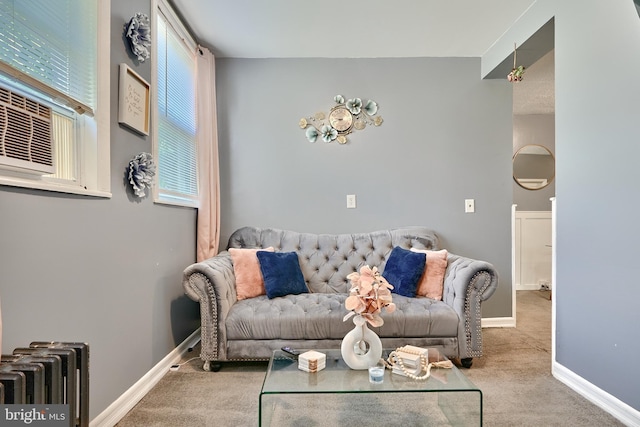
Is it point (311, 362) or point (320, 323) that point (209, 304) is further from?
point (311, 362)

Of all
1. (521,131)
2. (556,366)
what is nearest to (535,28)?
(556,366)

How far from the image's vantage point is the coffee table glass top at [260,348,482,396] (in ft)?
4.72

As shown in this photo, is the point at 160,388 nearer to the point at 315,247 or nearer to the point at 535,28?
the point at 315,247

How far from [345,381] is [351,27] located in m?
2.51

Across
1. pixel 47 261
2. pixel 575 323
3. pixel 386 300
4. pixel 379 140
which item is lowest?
pixel 575 323

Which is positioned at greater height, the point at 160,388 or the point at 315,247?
the point at 315,247

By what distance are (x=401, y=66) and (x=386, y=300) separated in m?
2.53

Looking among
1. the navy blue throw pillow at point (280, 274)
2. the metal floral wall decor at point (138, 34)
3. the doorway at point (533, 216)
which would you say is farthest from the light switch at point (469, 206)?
the metal floral wall decor at point (138, 34)

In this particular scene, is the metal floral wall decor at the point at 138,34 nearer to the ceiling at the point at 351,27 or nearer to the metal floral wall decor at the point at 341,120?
the ceiling at the point at 351,27

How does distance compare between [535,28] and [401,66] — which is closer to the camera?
[535,28]

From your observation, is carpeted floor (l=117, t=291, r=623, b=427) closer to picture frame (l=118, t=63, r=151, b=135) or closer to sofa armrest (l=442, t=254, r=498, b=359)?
sofa armrest (l=442, t=254, r=498, b=359)

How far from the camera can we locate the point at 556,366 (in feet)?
7.42

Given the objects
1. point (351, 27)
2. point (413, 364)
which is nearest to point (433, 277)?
point (413, 364)

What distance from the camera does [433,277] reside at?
8.96 feet
